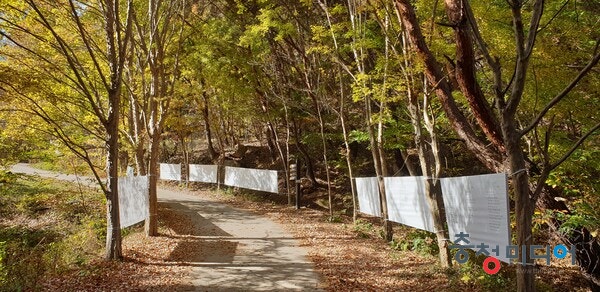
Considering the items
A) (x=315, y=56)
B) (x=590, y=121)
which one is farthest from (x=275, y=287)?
(x=315, y=56)

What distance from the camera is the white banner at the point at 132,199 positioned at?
9.28m

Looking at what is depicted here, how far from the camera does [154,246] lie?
944 cm

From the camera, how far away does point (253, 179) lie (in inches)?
716

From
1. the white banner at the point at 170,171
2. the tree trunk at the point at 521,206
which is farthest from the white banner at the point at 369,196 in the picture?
the white banner at the point at 170,171

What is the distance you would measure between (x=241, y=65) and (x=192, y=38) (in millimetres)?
2315

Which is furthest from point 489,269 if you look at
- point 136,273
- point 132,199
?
point 132,199

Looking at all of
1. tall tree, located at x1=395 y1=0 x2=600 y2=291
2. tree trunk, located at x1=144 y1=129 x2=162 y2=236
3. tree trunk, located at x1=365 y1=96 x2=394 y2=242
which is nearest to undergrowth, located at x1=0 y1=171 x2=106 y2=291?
tree trunk, located at x1=144 y1=129 x2=162 y2=236

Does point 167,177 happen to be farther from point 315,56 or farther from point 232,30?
point 315,56

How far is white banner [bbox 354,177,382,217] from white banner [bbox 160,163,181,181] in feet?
50.7

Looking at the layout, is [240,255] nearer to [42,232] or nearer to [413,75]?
[413,75]

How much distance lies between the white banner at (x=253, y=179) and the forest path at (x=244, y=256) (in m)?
2.81

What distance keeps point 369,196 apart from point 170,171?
682 inches

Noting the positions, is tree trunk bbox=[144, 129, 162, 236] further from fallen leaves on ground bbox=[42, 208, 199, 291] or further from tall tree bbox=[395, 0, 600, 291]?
tall tree bbox=[395, 0, 600, 291]
